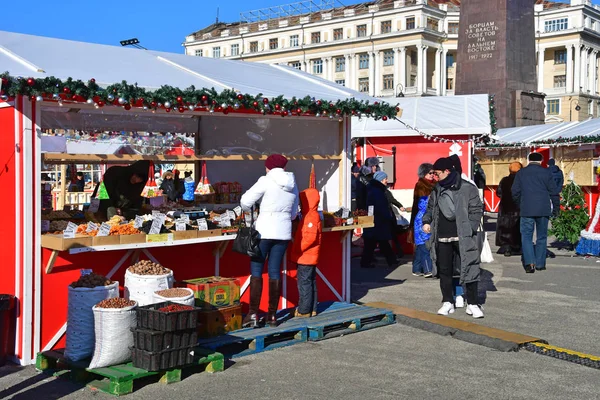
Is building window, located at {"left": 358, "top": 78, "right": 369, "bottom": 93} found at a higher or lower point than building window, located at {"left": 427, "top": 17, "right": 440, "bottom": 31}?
lower

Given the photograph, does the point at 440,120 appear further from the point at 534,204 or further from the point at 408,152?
the point at 534,204

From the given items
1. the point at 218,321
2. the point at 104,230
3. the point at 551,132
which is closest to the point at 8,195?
the point at 104,230

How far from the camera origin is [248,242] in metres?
7.51

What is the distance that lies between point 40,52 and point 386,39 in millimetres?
83089

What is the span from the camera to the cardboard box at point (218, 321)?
712 centimetres

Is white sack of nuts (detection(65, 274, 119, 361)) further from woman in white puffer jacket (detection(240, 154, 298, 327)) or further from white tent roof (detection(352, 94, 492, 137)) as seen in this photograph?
white tent roof (detection(352, 94, 492, 137))

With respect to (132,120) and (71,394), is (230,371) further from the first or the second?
(132,120)

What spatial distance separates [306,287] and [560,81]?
8718 cm

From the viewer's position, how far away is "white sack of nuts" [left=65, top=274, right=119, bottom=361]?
21.1ft

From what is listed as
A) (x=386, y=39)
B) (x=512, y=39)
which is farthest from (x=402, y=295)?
(x=386, y=39)

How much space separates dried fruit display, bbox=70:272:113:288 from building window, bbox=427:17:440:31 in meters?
84.4

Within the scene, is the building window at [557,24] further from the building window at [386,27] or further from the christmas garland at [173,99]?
the christmas garland at [173,99]

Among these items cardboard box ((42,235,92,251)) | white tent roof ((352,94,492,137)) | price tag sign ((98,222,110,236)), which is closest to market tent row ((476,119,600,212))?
white tent roof ((352,94,492,137))

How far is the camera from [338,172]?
958 centimetres
